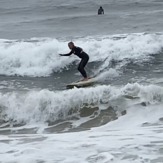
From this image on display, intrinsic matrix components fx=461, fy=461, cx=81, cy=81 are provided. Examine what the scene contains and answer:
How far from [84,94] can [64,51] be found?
18.2ft

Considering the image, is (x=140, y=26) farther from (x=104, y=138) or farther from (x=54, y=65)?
(x=104, y=138)

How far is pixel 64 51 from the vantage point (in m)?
17.9

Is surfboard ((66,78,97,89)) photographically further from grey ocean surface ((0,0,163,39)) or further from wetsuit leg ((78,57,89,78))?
grey ocean surface ((0,0,163,39))

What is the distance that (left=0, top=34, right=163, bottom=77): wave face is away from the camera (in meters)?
16.9

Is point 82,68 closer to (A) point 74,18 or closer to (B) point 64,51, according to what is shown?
(B) point 64,51

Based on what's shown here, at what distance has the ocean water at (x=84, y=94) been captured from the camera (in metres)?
8.91

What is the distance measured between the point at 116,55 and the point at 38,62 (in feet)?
9.59

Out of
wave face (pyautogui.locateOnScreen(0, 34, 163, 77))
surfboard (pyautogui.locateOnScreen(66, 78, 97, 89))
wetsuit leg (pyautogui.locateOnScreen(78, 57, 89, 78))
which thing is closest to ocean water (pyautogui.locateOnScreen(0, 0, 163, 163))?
wave face (pyautogui.locateOnScreen(0, 34, 163, 77))

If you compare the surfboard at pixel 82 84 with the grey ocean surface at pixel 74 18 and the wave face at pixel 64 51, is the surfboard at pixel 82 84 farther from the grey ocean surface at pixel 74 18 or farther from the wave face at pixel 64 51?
the grey ocean surface at pixel 74 18

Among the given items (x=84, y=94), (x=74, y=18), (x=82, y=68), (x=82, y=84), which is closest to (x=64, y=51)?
(x=82, y=68)

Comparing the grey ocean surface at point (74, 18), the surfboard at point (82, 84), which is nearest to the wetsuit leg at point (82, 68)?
the surfboard at point (82, 84)

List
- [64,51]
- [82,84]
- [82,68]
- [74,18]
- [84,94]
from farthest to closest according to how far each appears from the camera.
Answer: [74,18]
[64,51]
[82,68]
[82,84]
[84,94]

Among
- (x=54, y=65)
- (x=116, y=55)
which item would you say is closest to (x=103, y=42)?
(x=116, y=55)

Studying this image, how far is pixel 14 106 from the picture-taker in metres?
12.4
